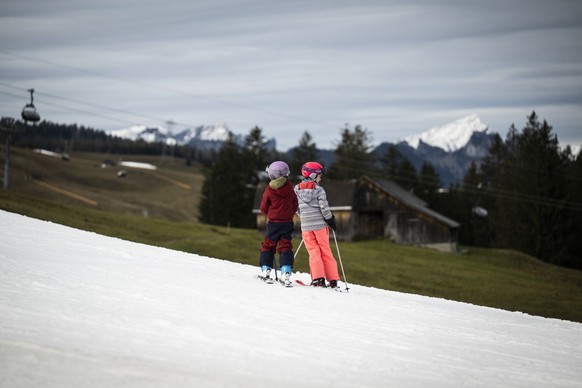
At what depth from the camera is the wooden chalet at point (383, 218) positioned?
71.8 m

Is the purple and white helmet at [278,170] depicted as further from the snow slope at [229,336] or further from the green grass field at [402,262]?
the green grass field at [402,262]

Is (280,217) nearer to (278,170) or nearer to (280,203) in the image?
(280,203)

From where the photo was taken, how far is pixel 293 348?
772cm

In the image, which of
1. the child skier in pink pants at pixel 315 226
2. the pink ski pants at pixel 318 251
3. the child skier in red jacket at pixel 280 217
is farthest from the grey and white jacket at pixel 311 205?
the child skier in red jacket at pixel 280 217

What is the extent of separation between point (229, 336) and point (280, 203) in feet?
20.3

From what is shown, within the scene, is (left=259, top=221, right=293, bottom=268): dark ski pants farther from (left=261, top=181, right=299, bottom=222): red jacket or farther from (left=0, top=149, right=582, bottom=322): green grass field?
(left=0, top=149, right=582, bottom=322): green grass field

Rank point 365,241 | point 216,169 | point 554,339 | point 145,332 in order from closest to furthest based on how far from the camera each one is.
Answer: point 145,332 → point 554,339 → point 365,241 → point 216,169

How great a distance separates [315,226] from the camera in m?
14.1

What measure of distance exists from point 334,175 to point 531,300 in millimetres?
73112

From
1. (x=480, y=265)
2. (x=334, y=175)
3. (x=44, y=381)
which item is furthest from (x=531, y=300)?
(x=334, y=175)

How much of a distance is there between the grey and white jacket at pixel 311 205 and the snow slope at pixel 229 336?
4.64ft

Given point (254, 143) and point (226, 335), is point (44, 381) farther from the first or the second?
point (254, 143)

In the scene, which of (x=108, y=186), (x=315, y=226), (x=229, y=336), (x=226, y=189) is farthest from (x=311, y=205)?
(x=108, y=186)

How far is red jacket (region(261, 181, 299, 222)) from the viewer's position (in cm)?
1388
